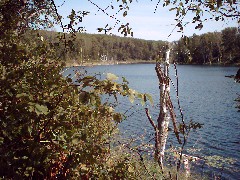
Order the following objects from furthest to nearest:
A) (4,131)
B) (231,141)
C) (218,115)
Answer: (218,115), (231,141), (4,131)

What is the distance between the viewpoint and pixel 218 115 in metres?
29.6

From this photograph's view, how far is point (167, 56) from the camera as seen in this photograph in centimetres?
811

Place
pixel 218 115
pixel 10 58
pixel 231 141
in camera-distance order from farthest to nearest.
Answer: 1. pixel 218 115
2. pixel 231 141
3. pixel 10 58

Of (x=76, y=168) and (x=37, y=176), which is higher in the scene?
(x=76, y=168)

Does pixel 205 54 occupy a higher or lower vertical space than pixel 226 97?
higher

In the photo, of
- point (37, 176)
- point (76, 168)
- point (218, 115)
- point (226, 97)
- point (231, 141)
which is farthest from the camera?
point (226, 97)

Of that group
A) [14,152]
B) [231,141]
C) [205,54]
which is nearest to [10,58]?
[14,152]

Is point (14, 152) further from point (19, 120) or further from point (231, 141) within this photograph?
point (231, 141)

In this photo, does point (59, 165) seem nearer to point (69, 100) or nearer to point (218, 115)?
point (69, 100)

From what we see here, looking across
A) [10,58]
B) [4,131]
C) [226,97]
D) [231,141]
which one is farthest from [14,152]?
[226,97]

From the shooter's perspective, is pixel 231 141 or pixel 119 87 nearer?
pixel 119 87

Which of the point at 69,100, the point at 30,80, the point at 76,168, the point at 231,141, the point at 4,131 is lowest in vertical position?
the point at 231,141

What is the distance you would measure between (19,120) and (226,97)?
136ft

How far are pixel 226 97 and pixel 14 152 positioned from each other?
41.6 meters
